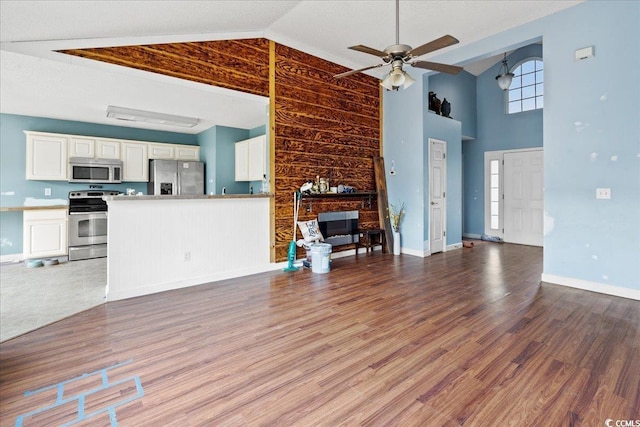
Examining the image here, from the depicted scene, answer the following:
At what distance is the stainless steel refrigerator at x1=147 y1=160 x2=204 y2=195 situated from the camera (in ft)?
22.4

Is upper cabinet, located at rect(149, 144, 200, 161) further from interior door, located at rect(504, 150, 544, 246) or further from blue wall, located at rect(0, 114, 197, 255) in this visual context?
interior door, located at rect(504, 150, 544, 246)

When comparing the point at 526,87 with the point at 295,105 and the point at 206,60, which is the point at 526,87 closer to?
the point at 295,105

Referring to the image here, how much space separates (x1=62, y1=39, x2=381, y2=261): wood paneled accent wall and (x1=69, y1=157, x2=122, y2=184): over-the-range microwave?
145 inches

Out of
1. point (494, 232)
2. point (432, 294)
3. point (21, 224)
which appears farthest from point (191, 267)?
point (494, 232)

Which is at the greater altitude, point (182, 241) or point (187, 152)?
point (187, 152)

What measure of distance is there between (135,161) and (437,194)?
633cm

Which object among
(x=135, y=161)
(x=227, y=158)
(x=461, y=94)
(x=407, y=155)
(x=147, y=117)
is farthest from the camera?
(x=461, y=94)

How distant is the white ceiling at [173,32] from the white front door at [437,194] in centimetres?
183

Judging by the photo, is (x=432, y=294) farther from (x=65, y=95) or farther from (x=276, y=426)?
(x=65, y=95)

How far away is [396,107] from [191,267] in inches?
180

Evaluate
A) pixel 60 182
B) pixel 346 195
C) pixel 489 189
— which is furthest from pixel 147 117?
pixel 489 189

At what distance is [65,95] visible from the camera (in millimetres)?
4797

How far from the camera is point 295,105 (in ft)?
15.7

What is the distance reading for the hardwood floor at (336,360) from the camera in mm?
1601
